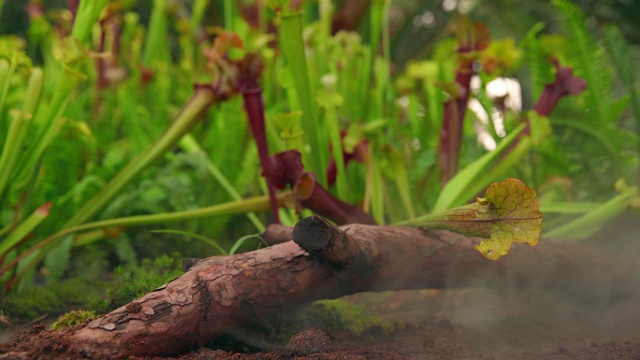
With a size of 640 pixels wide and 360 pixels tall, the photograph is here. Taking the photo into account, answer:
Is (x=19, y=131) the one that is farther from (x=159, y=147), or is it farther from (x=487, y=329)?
(x=487, y=329)

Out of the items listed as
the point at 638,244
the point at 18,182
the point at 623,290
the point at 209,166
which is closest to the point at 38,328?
the point at 18,182

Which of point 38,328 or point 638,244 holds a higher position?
point 38,328

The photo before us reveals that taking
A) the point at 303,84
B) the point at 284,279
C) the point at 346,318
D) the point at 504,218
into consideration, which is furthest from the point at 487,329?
the point at 303,84

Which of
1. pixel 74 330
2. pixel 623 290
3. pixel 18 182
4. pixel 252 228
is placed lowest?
pixel 623 290

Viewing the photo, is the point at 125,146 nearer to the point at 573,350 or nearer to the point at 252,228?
the point at 252,228

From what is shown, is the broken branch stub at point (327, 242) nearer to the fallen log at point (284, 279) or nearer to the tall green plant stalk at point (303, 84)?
the fallen log at point (284, 279)

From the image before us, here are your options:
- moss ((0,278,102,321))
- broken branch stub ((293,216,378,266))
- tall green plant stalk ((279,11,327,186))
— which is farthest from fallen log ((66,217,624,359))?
moss ((0,278,102,321))

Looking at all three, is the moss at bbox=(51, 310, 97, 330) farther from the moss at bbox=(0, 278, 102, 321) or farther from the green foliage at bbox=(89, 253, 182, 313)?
the moss at bbox=(0, 278, 102, 321)
